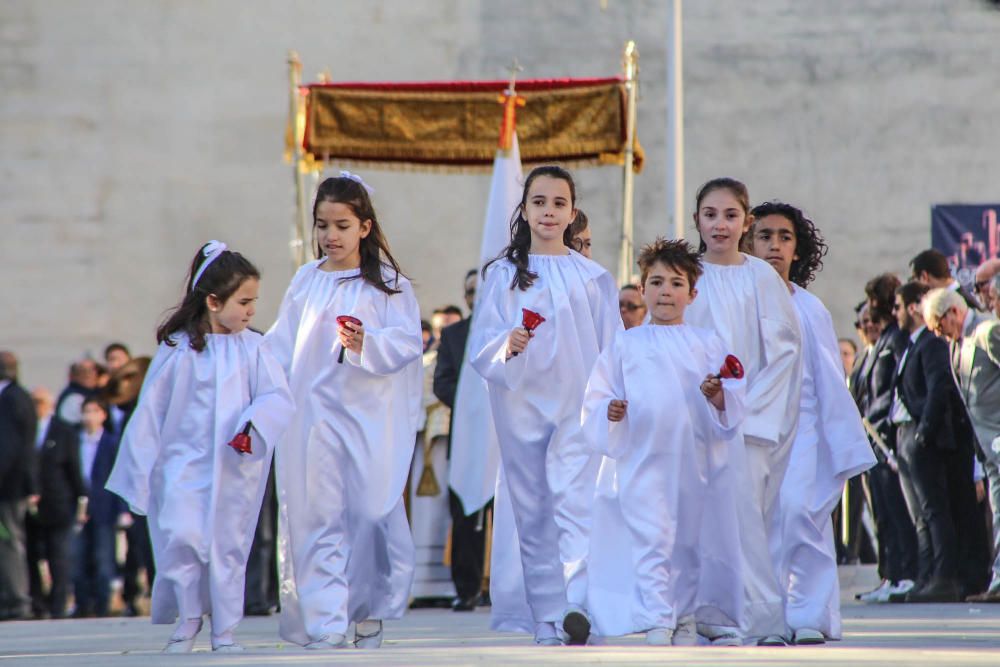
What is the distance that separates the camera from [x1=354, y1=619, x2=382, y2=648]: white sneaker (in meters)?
7.36

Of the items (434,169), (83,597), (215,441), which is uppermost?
(434,169)

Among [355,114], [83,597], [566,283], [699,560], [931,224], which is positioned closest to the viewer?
[699,560]

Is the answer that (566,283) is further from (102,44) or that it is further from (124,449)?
(102,44)

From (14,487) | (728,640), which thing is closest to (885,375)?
(728,640)

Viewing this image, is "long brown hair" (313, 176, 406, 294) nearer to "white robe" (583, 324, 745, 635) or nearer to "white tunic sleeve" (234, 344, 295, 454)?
"white tunic sleeve" (234, 344, 295, 454)

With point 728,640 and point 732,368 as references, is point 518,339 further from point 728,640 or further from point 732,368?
point 728,640

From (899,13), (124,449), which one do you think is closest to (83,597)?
(124,449)

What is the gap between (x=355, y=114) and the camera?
1361cm

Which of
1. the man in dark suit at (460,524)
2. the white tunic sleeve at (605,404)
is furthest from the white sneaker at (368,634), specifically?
the man in dark suit at (460,524)

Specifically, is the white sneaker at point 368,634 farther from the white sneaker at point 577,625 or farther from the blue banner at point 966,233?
the blue banner at point 966,233

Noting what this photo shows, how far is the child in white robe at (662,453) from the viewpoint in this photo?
271 inches

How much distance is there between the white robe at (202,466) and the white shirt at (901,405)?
4942 mm

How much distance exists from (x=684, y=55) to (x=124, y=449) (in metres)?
13.0

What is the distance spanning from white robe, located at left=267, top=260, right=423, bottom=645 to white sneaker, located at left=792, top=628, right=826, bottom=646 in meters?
1.60
